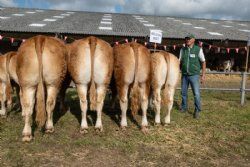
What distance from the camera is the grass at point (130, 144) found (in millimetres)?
4926

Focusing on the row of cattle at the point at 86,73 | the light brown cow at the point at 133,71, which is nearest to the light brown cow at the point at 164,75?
the row of cattle at the point at 86,73

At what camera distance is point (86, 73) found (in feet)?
19.3

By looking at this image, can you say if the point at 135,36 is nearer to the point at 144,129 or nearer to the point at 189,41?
the point at 189,41

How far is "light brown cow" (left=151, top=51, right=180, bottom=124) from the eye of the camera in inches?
262

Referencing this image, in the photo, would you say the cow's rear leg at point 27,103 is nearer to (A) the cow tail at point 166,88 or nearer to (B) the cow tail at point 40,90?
(B) the cow tail at point 40,90

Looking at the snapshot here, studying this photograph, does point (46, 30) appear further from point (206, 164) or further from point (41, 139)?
point (206, 164)

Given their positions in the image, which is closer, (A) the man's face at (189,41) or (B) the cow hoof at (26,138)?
(B) the cow hoof at (26,138)

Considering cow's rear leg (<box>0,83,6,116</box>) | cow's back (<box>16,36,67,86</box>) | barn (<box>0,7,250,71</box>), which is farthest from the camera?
barn (<box>0,7,250,71</box>)

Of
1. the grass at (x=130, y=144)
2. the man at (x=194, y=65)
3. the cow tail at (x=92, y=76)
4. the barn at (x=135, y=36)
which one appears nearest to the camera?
the grass at (x=130, y=144)

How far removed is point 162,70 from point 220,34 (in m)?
16.3

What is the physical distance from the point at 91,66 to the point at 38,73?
95 cm

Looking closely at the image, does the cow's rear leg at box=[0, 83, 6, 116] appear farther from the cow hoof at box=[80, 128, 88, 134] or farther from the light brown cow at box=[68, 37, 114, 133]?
the cow hoof at box=[80, 128, 88, 134]

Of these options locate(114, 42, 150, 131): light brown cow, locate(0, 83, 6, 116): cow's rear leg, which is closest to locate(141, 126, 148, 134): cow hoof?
locate(114, 42, 150, 131): light brown cow

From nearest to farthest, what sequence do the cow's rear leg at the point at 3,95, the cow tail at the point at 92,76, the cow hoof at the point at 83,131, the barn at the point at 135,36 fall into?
the cow tail at the point at 92,76, the cow hoof at the point at 83,131, the cow's rear leg at the point at 3,95, the barn at the point at 135,36
